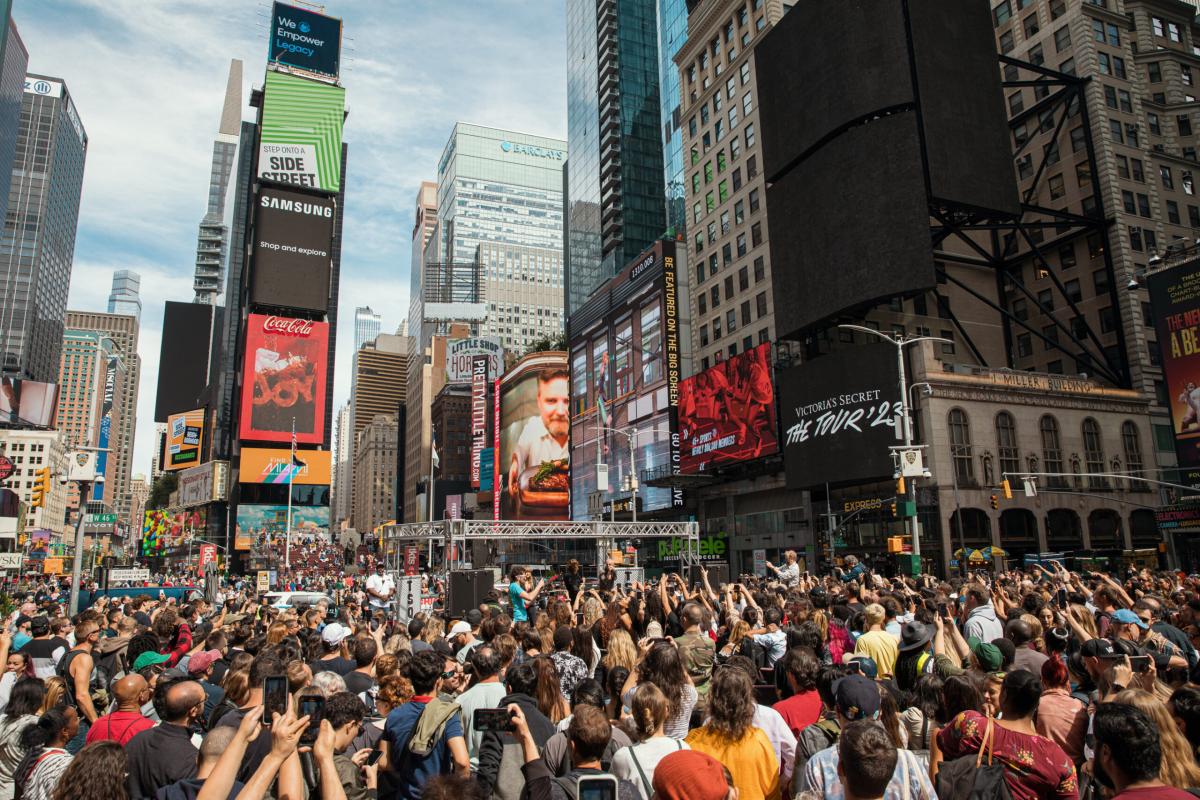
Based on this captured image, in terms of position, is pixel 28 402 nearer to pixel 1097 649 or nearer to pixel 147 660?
pixel 147 660

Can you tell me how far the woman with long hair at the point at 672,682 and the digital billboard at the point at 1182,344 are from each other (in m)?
48.4

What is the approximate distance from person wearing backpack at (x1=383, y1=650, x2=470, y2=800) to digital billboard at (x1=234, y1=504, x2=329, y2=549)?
10352 centimetres

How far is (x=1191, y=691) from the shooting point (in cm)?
527

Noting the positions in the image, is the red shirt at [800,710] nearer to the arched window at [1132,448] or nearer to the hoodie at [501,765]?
the hoodie at [501,765]

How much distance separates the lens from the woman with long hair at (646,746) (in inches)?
197

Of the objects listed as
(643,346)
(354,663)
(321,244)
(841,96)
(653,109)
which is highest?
(653,109)

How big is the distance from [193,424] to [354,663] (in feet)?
466

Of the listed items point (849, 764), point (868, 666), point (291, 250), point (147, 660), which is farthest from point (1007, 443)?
point (291, 250)

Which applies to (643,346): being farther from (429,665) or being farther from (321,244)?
(429,665)

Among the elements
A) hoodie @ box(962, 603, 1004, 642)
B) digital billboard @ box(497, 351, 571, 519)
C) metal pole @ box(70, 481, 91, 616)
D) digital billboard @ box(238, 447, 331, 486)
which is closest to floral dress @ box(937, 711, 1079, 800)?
hoodie @ box(962, 603, 1004, 642)

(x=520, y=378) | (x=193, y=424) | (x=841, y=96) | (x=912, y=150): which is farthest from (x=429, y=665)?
(x=193, y=424)

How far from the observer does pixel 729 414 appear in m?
62.1

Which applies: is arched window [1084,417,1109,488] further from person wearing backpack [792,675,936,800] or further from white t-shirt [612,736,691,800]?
white t-shirt [612,736,691,800]

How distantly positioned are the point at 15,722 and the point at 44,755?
54.6 inches
